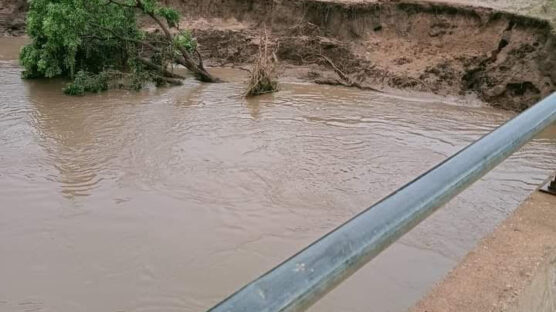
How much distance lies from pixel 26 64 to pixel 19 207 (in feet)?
19.7

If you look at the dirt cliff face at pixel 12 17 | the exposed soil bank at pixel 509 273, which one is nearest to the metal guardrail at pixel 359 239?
the exposed soil bank at pixel 509 273

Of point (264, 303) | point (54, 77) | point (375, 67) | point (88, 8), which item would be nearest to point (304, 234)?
point (264, 303)

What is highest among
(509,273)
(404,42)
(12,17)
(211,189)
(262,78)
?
(404,42)

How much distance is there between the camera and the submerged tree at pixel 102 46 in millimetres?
10320

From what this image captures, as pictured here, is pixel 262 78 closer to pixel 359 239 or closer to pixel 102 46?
pixel 102 46

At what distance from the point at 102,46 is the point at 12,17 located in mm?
6768

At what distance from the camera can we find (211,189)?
6336mm

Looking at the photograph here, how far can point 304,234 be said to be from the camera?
5430mm

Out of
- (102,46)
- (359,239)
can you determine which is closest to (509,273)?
(359,239)

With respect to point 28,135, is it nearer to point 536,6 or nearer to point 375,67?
point 375,67

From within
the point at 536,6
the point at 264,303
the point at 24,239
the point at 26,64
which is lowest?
the point at 24,239

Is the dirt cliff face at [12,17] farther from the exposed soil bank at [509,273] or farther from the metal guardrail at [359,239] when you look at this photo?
the metal guardrail at [359,239]

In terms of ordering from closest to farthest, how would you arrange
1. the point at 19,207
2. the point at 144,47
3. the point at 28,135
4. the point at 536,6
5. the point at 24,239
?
the point at 24,239 < the point at 19,207 < the point at 28,135 < the point at 536,6 < the point at 144,47

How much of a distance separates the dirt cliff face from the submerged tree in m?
5.90
